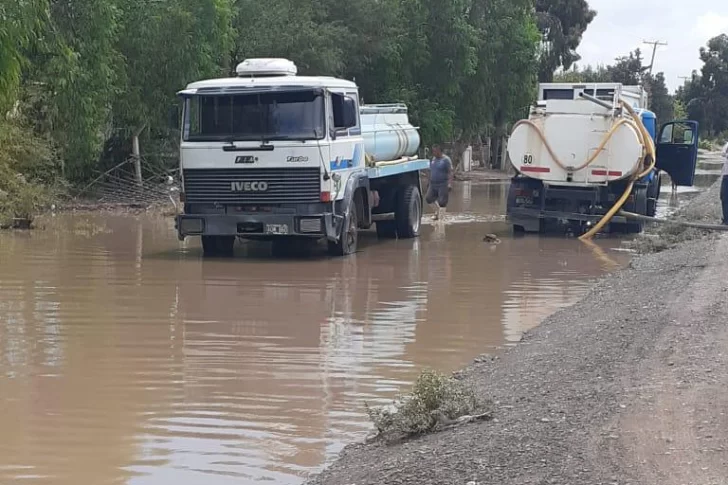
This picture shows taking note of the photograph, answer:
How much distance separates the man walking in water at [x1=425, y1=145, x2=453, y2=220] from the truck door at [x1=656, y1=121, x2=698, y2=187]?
16.7 feet

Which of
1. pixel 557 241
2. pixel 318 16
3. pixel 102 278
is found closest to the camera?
pixel 102 278

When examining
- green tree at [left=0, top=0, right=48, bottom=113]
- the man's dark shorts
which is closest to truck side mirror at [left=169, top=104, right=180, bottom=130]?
the man's dark shorts

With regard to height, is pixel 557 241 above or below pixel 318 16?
below

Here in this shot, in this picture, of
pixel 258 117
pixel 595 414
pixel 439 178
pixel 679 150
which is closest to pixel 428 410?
pixel 595 414

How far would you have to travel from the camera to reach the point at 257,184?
50.3 ft

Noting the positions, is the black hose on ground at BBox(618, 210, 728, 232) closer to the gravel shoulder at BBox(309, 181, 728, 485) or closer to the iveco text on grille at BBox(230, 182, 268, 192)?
the iveco text on grille at BBox(230, 182, 268, 192)

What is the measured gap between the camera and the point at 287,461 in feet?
20.8

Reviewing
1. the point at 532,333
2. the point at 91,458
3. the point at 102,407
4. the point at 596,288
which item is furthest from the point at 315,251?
the point at 91,458

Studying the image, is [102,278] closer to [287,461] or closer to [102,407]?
[102,407]

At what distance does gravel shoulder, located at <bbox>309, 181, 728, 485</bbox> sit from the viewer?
16.9 feet

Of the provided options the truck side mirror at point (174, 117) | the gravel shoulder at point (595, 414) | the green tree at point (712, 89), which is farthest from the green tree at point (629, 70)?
the gravel shoulder at point (595, 414)

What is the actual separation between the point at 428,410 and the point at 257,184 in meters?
9.38

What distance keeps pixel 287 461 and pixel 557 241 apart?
1392 centimetres

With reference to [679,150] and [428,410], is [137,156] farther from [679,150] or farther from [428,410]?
[428,410]
